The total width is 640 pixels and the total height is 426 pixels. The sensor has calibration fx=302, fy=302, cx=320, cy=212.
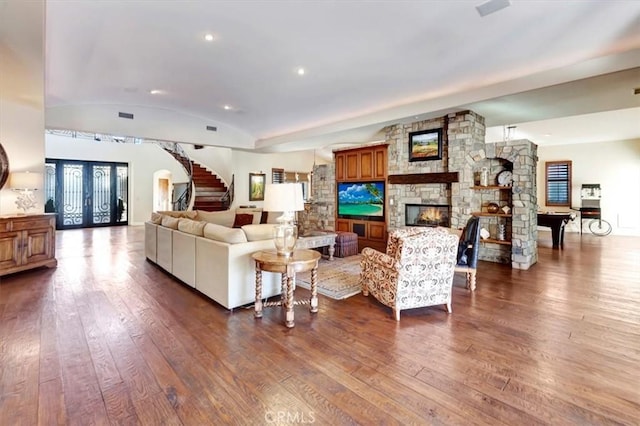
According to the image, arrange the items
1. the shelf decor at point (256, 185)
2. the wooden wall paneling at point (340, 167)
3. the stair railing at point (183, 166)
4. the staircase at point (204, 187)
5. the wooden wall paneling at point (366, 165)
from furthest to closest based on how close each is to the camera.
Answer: the shelf decor at point (256, 185), the stair railing at point (183, 166), the staircase at point (204, 187), the wooden wall paneling at point (340, 167), the wooden wall paneling at point (366, 165)

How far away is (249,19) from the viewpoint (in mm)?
3730

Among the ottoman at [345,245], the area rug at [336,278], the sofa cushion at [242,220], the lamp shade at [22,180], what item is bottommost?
the area rug at [336,278]

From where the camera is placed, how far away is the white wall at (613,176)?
30.9 ft

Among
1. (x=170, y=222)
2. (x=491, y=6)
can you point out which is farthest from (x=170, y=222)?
(x=491, y=6)

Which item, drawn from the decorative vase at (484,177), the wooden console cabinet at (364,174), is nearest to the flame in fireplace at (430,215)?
the wooden console cabinet at (364,174)

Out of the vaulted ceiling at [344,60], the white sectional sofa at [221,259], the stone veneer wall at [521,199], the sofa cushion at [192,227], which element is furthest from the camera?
the stone veneer wall at [521,199]

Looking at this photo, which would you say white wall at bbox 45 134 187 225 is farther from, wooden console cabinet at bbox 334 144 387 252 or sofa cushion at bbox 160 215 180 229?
sofa cushion at bbox 160 215 180 229

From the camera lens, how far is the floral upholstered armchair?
10.3 feet

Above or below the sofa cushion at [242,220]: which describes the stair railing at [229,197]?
above

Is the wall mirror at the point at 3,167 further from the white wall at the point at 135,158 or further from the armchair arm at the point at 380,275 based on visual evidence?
the white wall at the point at 135,158

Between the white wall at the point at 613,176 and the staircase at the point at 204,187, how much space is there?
470 inches

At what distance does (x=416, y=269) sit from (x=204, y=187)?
9.38m

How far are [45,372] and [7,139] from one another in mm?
4796

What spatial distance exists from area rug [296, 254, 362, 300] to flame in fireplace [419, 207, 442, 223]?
6.79 feet
